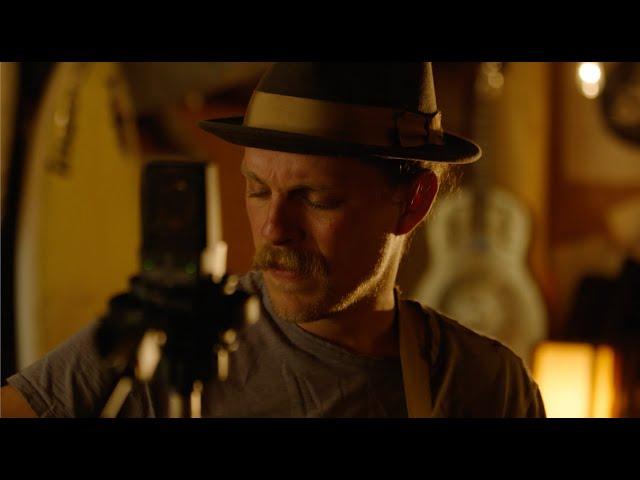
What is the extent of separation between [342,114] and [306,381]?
0.40 meters

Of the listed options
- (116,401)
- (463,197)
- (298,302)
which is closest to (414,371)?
(298,302)

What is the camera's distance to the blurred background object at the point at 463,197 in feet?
6.28

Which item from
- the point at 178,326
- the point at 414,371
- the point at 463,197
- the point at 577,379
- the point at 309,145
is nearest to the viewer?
the point at 178,326

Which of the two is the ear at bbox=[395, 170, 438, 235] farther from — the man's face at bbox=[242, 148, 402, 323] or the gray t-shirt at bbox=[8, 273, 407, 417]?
the gray t-shirt at bbox=[8, 273, 407, 417]

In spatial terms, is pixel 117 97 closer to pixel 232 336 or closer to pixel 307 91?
pixel 307 91

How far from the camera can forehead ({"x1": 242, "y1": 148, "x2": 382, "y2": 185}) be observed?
46.2 inches

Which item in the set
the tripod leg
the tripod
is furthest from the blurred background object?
the tripod


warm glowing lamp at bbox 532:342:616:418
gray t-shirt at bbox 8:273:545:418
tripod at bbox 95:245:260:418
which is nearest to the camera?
tripod at bbox 95:245:260:418

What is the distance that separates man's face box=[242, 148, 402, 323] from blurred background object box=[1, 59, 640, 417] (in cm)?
67

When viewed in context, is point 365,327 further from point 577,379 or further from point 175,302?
point 577,379

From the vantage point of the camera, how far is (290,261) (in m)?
1.20

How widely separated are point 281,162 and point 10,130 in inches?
39.0

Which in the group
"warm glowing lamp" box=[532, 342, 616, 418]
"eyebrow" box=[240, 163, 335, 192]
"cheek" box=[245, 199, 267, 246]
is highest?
"eyebrow" box=[240, 163, 335, 192]
